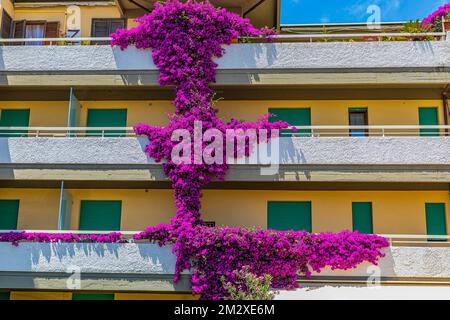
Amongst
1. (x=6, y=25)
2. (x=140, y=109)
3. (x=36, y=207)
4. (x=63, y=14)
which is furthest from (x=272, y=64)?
(x=6, y=25)

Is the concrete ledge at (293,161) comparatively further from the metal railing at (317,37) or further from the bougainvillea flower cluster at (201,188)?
the metal railing at (317,37)

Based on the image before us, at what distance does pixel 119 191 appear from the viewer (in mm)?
21625

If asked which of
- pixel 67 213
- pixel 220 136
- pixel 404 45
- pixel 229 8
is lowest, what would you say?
pixel 67 213

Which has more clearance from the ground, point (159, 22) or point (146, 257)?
point (159, 22)

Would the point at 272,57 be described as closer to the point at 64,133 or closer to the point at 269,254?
the point at 269,254

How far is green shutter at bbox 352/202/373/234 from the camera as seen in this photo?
68.7 ft

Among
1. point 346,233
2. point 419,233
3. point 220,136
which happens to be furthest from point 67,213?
point 419,233

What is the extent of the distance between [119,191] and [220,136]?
4417 millimetres

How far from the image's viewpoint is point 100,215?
21438mm

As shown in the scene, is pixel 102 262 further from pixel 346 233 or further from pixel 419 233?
pixel 419 233

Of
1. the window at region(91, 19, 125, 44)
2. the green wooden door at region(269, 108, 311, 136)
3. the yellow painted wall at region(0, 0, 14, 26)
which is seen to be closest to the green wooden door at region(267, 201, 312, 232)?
the green wooden door at region(269, 108, 311, 136)

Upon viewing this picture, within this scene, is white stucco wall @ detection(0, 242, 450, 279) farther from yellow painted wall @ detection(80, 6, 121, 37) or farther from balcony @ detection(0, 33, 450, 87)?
yellow painted wall @ detection(80, 6, 121, 37)

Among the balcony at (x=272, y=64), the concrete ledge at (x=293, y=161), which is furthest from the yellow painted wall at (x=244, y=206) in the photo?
the balcony at (x=272, y=64)

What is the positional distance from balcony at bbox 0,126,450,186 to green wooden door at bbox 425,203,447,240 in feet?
3.60
